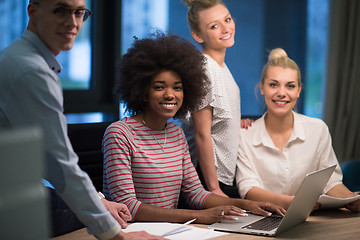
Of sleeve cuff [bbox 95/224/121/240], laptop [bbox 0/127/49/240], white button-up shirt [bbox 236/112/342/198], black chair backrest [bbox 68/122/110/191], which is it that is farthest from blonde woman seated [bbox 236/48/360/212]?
laptop [bbox 0/127/49/240]

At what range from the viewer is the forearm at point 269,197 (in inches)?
77.6

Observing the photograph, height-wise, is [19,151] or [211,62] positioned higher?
[211,62]

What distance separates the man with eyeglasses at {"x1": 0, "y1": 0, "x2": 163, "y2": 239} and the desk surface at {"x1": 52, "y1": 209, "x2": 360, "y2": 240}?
1.24ft

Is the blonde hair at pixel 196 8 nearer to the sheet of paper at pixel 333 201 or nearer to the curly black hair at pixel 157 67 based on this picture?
the curly black hair at pixel 157 67

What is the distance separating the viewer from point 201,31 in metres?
2.32

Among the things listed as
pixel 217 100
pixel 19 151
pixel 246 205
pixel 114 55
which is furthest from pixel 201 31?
pixel 19 151

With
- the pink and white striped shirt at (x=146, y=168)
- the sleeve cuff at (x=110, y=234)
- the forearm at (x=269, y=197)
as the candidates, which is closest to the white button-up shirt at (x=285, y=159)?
the forearm at (x=269, y=197)

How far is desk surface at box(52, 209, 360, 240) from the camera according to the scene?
152 centimetres

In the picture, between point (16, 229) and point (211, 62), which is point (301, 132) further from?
Result: point (16, 229)

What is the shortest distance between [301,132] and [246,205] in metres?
0.62

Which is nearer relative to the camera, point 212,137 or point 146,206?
point 146,206

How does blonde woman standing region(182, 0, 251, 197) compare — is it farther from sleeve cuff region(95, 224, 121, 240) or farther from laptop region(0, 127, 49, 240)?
laptop region(0, 127, 49, 240)

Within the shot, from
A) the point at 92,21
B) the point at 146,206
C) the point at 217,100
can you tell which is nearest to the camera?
the point at 146,206

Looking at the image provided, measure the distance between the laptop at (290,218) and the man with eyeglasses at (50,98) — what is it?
490mm
